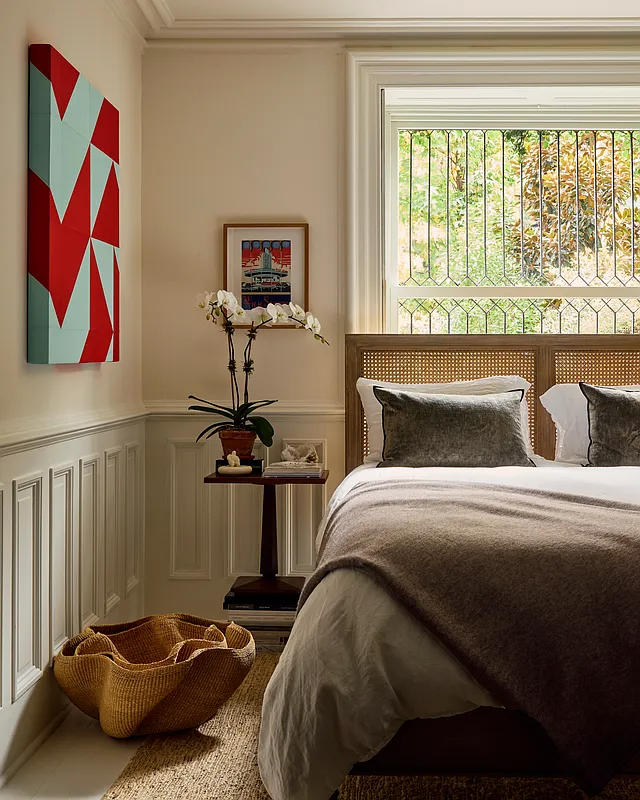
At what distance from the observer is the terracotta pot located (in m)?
3.26

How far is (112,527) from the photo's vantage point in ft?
10.4

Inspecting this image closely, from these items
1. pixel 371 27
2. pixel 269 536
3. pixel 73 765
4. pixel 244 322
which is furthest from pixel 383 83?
pixel 73 765

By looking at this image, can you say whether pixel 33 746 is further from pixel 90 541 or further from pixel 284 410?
pixel 284 410

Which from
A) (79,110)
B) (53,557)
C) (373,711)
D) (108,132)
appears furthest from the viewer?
(108,132)

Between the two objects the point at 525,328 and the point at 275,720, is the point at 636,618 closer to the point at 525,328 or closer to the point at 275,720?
the point at 275,720

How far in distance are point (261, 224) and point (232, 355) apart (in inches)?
24.6

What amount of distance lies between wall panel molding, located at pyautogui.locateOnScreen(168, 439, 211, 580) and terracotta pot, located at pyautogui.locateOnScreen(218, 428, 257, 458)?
0.40m

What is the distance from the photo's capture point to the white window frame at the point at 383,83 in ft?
11.7

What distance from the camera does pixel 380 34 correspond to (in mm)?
3572

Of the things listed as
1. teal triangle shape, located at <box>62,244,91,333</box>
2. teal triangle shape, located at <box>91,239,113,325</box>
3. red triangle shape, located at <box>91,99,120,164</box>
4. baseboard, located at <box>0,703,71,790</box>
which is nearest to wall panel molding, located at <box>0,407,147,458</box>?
teal triangle shape, located at <box>62,244,91,333</box>

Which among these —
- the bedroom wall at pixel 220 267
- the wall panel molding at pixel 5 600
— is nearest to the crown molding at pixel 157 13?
the bedroom wall at pixel 220 267

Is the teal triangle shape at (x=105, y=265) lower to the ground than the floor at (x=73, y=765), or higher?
higher

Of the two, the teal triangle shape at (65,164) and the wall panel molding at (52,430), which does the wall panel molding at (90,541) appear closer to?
the wall panel molding at (52,430)

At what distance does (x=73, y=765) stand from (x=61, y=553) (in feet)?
2.16
